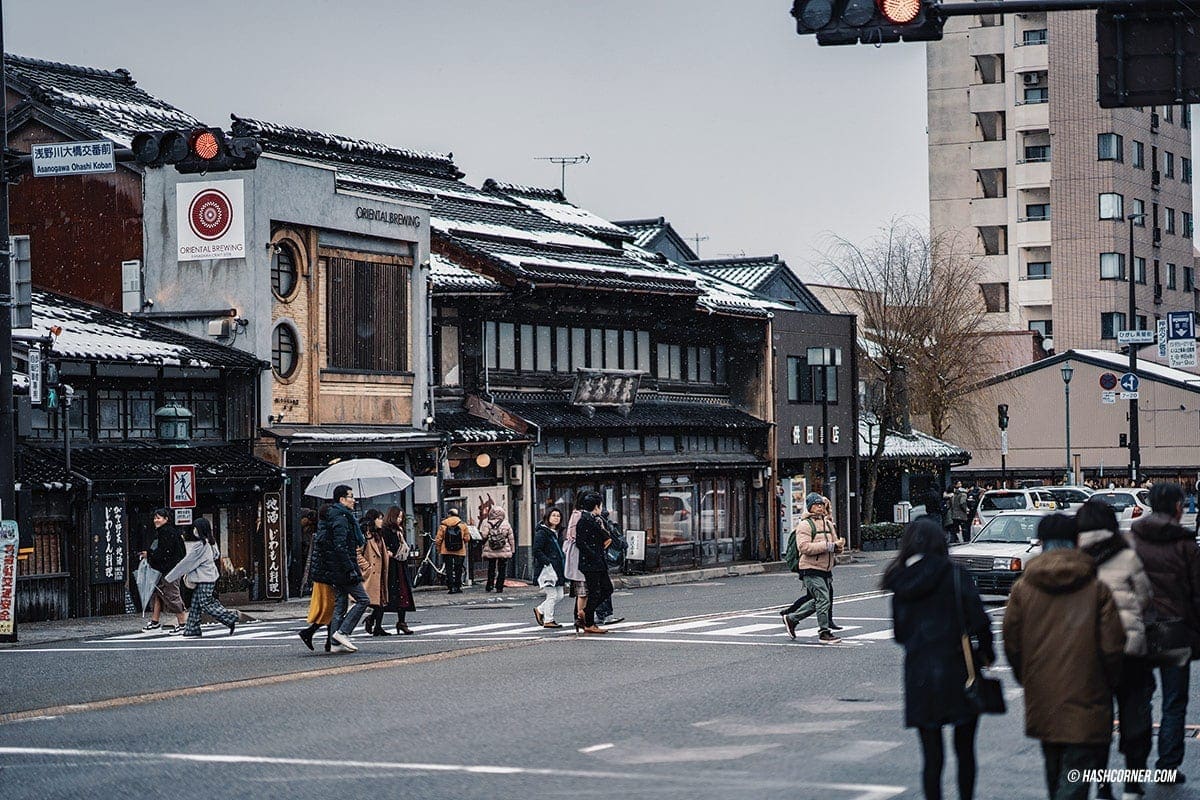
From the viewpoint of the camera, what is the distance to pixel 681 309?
4756 centimetres

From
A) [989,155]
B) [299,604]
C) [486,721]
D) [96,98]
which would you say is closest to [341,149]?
[96,98]

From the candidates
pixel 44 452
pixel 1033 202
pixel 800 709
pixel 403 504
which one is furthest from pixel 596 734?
pixel 1033 202

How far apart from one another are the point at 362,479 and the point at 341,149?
1363 cm

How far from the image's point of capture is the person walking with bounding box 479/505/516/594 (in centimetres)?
3588

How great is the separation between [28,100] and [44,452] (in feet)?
32.6

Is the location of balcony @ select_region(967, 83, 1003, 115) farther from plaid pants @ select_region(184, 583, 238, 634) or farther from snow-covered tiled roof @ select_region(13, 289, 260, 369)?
plaid pants @ select_region(184, 583, 238, 634)

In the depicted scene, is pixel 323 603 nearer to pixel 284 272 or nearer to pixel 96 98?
pixel 284 272

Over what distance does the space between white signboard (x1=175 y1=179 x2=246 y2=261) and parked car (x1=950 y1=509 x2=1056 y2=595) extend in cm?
1494

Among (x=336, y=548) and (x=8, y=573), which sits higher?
(x=336, y=548)

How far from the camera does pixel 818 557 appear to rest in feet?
68.5

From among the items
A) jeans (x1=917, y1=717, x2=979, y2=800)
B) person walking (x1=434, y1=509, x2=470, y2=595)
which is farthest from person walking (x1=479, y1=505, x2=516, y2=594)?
jeans (x1=917, y1=717, x2=979, y2=800)

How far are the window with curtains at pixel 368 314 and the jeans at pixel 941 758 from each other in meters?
27.4

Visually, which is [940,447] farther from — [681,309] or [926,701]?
[926,701]

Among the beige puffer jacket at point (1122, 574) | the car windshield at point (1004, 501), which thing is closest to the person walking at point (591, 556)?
the beige puffer jacket at point (1122, 574)
